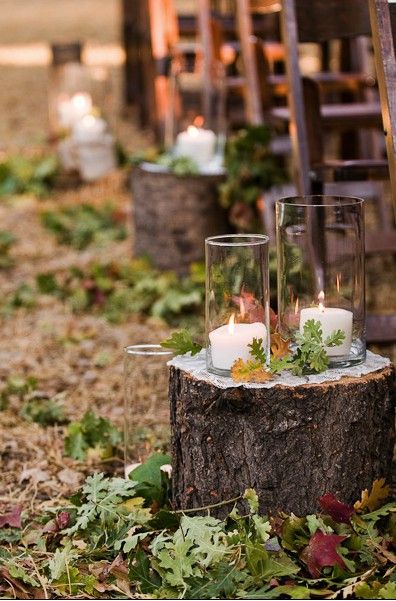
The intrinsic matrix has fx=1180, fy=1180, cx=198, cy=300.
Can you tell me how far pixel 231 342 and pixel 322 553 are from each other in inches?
19.9

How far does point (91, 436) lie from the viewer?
347 centimetres

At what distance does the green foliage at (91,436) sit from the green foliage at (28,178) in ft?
14.6

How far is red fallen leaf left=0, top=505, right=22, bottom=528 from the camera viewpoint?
2912 millimetres

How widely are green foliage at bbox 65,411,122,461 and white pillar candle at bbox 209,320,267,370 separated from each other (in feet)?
2.67

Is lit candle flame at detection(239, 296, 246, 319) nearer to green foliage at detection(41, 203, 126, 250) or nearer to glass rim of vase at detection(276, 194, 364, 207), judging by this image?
glass rim of vase at detection(276, 194, 364, 207)

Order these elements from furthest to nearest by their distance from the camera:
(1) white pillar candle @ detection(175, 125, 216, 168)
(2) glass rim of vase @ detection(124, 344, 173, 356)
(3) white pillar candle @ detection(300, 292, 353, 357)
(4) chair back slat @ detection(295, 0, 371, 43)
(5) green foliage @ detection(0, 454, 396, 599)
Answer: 1. (1) white pillar candle @ detection(175, 125, 216, 168)
2. (4) chair back slat @ detection(295, 0, 371, 43)
3. (2) glass rim of vase @ detection(124, 344, 173, 356)
4. (3) white pillar candle @ detection(300, 292, 353, 357)
5. (5) green foliage @ detection(0, 454, 396, 599)

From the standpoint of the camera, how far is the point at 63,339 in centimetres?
481

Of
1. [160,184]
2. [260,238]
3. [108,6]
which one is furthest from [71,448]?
[108,6]

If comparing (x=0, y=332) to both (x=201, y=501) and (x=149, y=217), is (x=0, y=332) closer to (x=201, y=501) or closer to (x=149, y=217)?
(x=149, y=217)

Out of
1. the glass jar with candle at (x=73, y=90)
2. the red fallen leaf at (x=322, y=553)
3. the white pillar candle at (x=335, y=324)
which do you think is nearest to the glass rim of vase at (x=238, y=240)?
the white pillar candle at (x=335, y=324)

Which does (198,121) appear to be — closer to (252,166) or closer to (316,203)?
(252,166)

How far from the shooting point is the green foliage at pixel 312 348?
2.67m

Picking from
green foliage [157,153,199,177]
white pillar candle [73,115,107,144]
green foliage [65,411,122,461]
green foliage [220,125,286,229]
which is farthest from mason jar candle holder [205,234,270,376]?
white pillar candle [73,115,107,144]

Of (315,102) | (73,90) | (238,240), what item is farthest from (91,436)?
(73,90)
